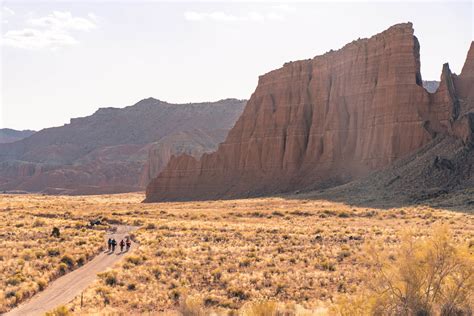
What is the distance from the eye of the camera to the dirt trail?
58.1 ft

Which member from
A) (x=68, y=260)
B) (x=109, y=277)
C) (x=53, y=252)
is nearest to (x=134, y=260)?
(x=68, y=260)

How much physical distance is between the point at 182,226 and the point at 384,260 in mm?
28900

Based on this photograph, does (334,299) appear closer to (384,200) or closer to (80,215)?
(384,200)

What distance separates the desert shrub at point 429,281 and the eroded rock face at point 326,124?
55131 mm

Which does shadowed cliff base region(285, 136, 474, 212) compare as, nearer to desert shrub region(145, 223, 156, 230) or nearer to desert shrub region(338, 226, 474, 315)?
desert shrub region(145, 223, 156, 230)

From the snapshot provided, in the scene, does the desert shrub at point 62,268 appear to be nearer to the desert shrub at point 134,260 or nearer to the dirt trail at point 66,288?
the dirt trail at point 66,288

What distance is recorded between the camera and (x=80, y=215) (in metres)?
58.1

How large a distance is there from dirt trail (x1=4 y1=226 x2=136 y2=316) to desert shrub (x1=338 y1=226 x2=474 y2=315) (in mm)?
10723

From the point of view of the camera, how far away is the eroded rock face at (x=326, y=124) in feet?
229

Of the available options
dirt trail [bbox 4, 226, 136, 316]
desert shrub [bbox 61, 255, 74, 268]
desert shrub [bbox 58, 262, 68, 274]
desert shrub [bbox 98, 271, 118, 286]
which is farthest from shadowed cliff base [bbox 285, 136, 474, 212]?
desert shrub [bbox 58, 262, 68, 274]

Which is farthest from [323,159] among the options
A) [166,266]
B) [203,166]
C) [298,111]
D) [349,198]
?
[166,266]

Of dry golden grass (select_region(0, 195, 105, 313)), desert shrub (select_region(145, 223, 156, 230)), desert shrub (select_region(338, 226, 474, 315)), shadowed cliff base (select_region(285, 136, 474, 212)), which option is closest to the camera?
desert shrub (select_region(338, 226, 474, 315))

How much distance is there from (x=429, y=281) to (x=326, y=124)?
69.8m

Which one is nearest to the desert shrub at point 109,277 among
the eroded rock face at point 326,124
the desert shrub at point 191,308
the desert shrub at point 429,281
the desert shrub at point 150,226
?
Result: the desert shrub at point 191,308
